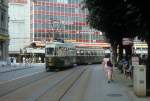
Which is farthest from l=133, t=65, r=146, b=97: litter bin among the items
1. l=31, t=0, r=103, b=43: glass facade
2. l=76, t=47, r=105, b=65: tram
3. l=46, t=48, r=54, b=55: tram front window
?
l=31, t=0, r=103, b=43: glass facade

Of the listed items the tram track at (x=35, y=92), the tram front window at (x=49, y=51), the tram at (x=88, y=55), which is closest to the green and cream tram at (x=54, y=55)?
the tram front window at (x=49, y=51)

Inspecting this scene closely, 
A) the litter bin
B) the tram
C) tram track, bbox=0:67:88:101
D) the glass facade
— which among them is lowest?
tram track, bbox=0:67:88:101

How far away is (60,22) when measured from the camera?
139 m

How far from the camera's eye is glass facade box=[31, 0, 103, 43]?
143 meters

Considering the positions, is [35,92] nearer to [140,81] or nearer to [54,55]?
[140,81]

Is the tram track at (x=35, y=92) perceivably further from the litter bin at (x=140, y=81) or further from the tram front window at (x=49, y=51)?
the tram front window at (x=49, y=51)

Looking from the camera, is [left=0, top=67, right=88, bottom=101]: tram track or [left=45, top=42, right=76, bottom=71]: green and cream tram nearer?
[left=0, top=67, right=88, bottom=101]: tram track

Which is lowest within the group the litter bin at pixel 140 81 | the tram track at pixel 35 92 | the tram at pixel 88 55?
the tram track at pixel 35 92

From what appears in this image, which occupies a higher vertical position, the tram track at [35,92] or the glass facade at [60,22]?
the glass facade at [60,22]

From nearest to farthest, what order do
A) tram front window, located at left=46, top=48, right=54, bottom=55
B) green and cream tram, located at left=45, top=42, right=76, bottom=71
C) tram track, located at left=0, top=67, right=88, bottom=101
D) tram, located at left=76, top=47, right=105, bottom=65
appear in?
1. tram track, located at left=0, top=67, right=88, bottom=101
2. green and cream tram, located at left=45, top=42, right=76, bottom=71
3. tram front window, located at left=46, top=48, right=54, bottom=55
4. tram, located at left=76, top=47, right=105, bottom=65

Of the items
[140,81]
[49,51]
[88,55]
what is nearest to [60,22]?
[88,55]

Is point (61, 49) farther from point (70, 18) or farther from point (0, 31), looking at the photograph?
point (70, 18)

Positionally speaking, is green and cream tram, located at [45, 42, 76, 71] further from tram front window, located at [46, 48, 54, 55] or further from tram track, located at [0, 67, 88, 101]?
tram track, located at [0, 67, 88, 101]

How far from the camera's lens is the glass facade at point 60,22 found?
143375 mm
